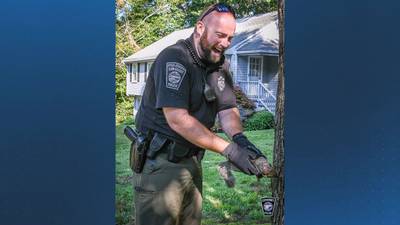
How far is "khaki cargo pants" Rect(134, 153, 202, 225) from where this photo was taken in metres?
2.81

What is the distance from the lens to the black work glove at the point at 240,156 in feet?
9.29

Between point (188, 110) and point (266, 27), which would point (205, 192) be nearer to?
point (188, 110)

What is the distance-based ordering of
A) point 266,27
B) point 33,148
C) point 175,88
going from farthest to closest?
point 266,27
point 33,148
point 175,88

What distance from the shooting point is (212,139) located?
2.82 m

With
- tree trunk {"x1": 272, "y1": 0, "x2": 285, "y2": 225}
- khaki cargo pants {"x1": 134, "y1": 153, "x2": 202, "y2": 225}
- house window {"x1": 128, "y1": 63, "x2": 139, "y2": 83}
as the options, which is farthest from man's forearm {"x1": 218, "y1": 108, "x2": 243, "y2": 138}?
house window {"x1": 128, "y1": 63, "x2": 139, "y2": 83}

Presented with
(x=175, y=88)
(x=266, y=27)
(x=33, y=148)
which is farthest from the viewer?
(x=266, y=27)

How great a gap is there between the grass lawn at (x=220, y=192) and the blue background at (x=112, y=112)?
6 cm

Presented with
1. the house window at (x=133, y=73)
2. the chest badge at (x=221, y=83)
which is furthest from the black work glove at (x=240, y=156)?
the house window at (x=133, y=73)

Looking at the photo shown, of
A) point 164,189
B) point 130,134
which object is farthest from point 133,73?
point 164,189

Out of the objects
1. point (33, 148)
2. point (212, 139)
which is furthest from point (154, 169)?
point (33, 148)

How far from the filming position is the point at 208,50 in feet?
9.57

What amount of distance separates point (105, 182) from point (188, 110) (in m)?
0.62

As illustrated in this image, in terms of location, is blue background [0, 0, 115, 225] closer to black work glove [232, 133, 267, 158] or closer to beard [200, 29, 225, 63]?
beard [200, 29, 225, 63]

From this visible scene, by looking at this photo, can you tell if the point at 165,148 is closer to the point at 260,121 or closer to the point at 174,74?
the point at 174,74
